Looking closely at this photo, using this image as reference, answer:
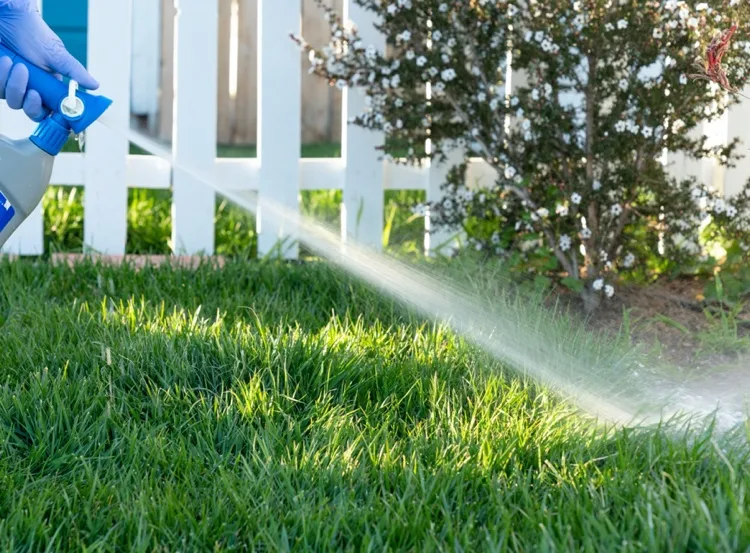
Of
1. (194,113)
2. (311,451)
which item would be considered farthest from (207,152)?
(311,451)

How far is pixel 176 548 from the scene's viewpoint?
160 centimetres

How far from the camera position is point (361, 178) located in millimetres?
3936

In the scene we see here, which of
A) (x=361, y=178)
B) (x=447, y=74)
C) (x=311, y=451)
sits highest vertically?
(x=447, y=74)

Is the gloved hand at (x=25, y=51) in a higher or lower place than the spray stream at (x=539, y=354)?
higher

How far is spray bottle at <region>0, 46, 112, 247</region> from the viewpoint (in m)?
2.22

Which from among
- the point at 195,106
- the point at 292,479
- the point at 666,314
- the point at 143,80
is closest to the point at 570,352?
the point at 666,314

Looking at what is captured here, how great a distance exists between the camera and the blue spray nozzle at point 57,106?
7.25 feet

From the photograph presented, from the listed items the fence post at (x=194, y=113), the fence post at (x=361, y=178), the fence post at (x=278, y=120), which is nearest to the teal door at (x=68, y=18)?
the fence post at (x=194, y=113)

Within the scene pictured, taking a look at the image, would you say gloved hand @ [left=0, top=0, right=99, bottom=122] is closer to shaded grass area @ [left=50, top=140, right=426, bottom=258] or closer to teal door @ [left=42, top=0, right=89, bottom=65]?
shaded grass area @ [left=50, top=140, right=426, bottom=258]

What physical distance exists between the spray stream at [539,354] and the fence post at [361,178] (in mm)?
552

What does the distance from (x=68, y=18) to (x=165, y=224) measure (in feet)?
4.59

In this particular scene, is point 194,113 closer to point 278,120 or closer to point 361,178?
point 278,120

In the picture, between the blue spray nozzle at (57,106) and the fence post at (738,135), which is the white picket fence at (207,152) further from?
the blue spray nozzle at (57,106)

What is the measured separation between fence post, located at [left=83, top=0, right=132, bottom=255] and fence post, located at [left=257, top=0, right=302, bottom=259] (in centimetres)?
50
